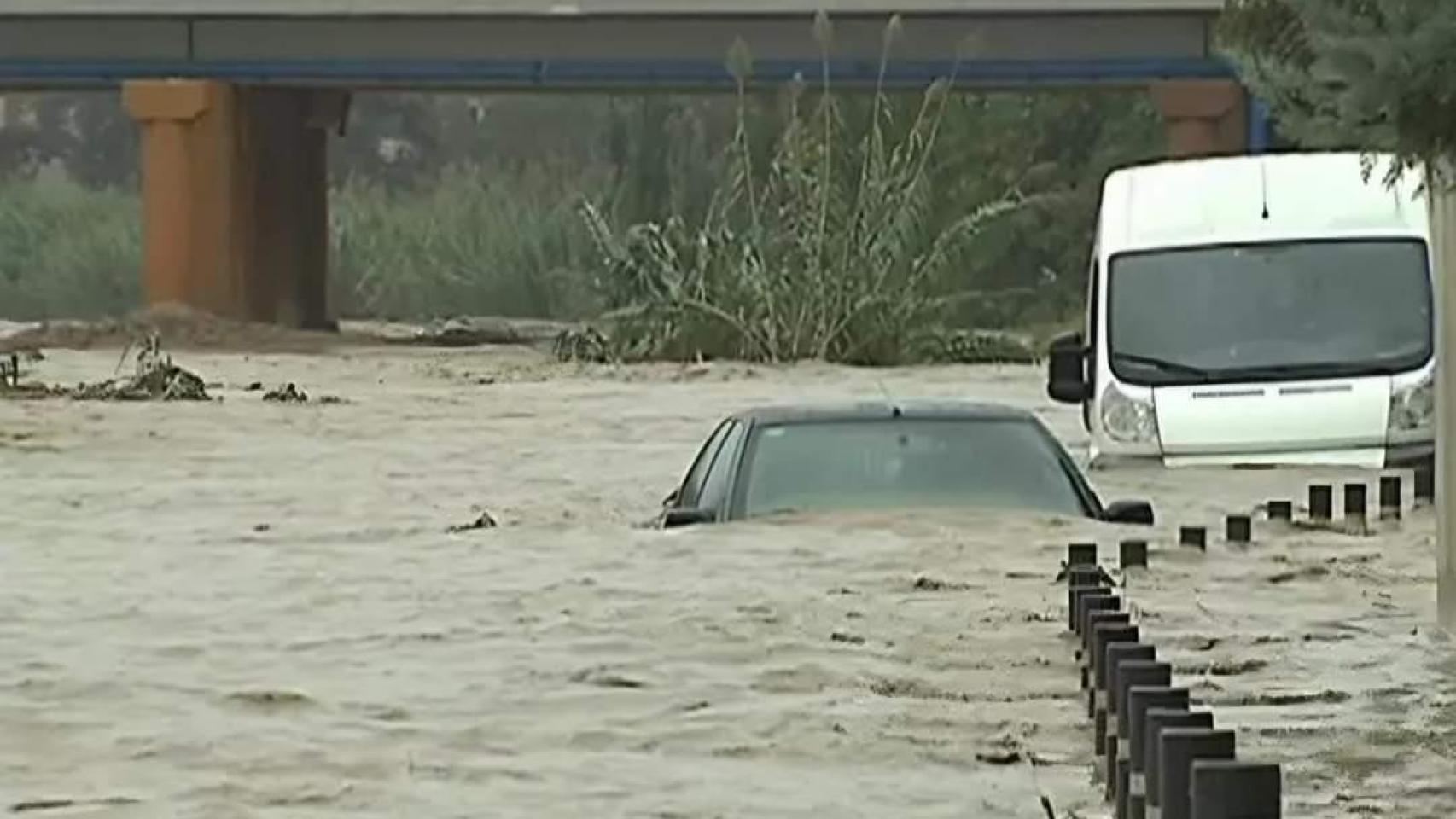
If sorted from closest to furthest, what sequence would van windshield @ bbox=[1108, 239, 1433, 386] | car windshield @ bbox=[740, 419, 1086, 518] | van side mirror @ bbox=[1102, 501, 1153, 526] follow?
car windshield @ bbox=[740, 419, 1086, 518] < van side mirror @ bbox=[1102, 501, 1153, 526] < van windshield @ bbox=[1108, 239, 1433, 386]

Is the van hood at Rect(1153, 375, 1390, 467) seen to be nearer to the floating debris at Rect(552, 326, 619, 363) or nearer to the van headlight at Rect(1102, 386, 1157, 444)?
the van headlight at Rect(1102, 386, 1157, 444)

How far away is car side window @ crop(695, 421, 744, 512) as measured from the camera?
1454 centimetres

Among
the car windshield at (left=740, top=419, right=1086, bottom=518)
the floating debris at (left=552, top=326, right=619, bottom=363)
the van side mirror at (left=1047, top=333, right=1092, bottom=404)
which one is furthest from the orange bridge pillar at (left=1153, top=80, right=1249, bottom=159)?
the car windshield at (left=740, top=419, right=1086, bottom=518)

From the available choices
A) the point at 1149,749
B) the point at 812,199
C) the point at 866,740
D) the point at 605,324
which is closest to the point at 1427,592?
the point at 866,740

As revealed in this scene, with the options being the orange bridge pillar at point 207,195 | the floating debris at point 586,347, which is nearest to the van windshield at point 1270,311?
the floating debris at point 586,347

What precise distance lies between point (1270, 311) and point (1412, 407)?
95 cm

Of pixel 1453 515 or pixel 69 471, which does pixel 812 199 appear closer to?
pixel 69 471

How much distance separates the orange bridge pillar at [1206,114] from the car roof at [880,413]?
25.6 metres

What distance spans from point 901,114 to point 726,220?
660cm

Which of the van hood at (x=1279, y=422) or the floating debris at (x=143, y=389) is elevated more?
the van hood at (x=1279, y=422)

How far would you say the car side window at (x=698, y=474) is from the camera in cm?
1527

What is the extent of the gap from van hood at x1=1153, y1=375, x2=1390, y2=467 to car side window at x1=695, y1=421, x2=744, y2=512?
3685 millimetres

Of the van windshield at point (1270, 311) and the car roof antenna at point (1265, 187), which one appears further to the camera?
the car roof antenna at point (1265, 187)

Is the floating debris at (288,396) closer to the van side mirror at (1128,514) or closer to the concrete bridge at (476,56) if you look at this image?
the concrete bridge at (476,56)
